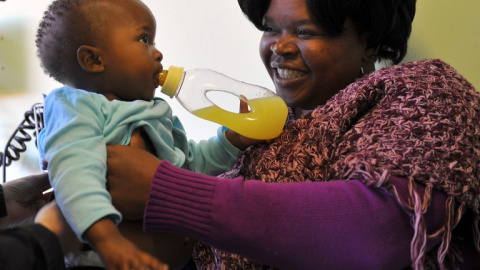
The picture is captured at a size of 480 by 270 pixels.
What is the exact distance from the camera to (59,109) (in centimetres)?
84

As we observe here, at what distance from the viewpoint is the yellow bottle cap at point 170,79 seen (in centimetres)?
97

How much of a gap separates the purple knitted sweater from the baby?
125 millimetres

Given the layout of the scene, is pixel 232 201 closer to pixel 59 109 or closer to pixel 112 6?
pixel 59 109

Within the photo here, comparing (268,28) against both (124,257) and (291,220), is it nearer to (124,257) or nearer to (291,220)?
(291,220)

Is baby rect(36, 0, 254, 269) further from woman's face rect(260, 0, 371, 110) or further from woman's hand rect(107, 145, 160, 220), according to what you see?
woman's face rect(260, 0, 371, 110)

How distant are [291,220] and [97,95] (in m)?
0.42

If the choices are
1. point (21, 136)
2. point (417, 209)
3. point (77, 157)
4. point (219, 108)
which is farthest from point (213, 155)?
point (21, 136)

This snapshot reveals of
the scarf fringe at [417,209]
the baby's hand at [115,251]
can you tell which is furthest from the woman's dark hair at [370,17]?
the baby's hand at [115,251]

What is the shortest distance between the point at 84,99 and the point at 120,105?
7 centimetres

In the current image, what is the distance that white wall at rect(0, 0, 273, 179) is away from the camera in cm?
164

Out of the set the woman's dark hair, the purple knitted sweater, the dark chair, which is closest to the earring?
the woman's dark hair

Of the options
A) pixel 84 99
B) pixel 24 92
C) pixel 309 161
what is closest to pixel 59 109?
pixel 84 99

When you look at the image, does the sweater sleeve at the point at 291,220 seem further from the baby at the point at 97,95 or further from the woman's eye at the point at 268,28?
the woman's eye at the point at 268,28

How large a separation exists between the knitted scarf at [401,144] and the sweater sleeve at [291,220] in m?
0.03
